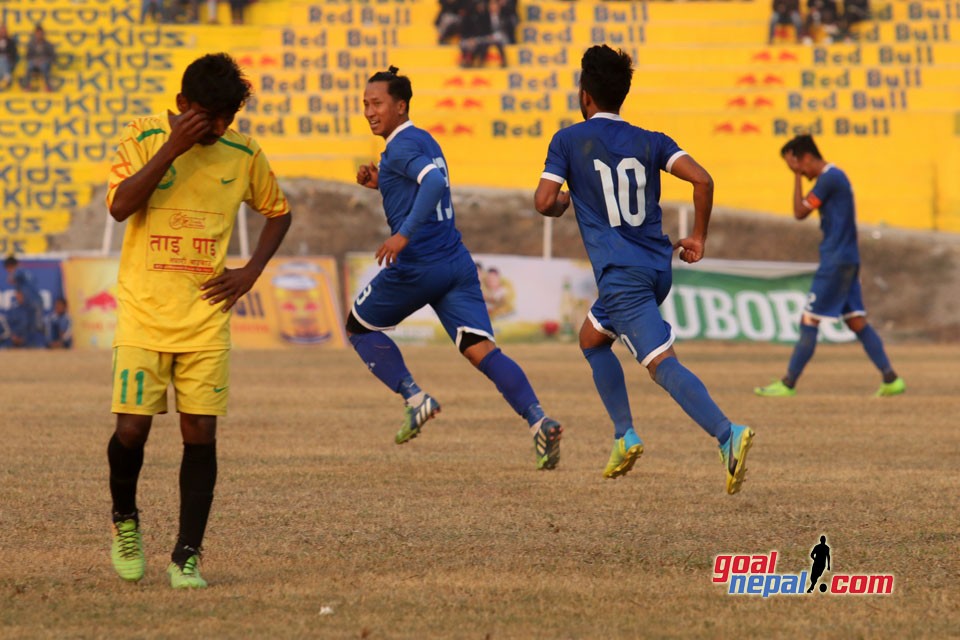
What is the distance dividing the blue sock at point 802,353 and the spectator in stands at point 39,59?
22.2 meters

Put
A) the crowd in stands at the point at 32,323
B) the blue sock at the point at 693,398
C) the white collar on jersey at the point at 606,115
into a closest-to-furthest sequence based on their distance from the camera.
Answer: the blue sock at the point at 693,398 < the white collar on jersey at the point at 606,115 < the crowd in stands at the point at 32,323

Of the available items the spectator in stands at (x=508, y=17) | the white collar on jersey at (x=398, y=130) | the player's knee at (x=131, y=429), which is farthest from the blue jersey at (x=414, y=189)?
the spectator in stands at (x=508, y=17)

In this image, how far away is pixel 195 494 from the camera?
19.0 feet

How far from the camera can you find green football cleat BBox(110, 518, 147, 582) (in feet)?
18.6

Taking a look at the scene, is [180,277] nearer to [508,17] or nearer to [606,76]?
[606,76]

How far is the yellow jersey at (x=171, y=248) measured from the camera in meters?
5.56

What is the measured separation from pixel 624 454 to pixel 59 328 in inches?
724

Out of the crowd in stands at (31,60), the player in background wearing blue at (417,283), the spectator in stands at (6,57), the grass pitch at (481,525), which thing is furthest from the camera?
the crowd in stands at (31,60)

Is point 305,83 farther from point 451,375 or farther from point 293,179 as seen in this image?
point 451,375

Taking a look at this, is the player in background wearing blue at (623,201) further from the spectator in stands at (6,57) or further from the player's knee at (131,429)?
the spectator in stands at (6,57)

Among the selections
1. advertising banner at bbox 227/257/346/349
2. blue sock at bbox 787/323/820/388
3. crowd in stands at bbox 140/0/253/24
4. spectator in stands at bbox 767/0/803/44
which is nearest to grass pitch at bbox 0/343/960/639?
blue sock at bbox 787/323/820/388

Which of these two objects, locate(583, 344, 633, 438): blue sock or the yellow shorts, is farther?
locate(583, 344, 633, 438): blue sock

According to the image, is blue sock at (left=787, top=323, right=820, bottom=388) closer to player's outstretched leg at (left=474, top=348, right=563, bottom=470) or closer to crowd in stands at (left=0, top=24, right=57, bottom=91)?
player's outstretched leg at (left=474, top=348, right=563, bottom=470)

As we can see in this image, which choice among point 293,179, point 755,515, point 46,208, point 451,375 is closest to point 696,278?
point 451,375
